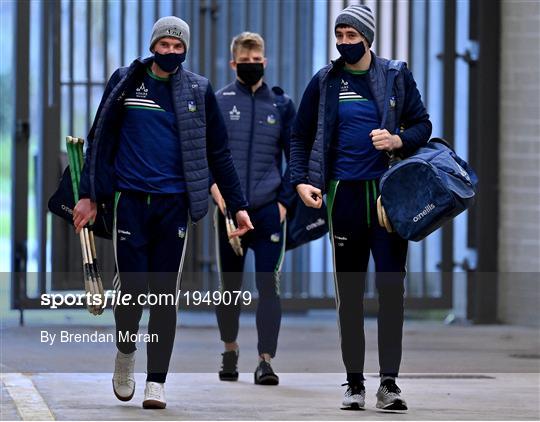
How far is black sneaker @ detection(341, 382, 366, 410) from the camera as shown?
810cm

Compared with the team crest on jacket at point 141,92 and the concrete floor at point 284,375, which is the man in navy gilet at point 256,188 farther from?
the team crest on jacket at point 141,92

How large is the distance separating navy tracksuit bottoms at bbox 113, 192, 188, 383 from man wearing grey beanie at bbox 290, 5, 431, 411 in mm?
667

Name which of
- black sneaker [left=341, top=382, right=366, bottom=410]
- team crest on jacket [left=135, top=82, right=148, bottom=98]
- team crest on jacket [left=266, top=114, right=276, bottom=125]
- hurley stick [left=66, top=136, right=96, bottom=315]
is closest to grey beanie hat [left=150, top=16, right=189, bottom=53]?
team crest on jacket [left=135, top=82, right=148, bottom=98]

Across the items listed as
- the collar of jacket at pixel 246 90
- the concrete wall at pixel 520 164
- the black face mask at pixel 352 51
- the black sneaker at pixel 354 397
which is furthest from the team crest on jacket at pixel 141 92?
the concrete wall at pixel 520 164

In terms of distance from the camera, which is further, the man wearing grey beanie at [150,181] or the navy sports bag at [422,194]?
the man wearing grey beanie at [150,181]

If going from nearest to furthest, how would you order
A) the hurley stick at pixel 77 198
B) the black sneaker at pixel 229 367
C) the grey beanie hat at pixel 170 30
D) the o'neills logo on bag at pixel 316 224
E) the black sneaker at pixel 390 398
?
1. the black sneaker at pixel 390 398
2. the grey beanie hat at pixel 170 30
3. the hurley stick at pixel 77 198
4. the black sneaker at pixel 229 367
5. the o'neills logo on bag at pixel 316 224

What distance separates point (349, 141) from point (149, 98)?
99cm

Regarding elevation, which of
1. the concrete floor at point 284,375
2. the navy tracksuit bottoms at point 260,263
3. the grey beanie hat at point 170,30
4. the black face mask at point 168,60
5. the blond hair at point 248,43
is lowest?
the concrete floor at point 284,375

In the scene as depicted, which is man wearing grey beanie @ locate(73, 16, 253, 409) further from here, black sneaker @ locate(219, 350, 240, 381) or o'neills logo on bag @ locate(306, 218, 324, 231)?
o'neills logo on bag @ locate(306, 218, 324, 231)

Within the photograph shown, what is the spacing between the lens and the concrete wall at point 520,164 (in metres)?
12.6

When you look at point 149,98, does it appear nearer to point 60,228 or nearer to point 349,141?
point 349,141

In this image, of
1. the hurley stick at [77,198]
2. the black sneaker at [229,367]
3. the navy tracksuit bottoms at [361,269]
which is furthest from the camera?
the black sneaker at [229,367]

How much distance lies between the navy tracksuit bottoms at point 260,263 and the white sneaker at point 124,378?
1.41 metres

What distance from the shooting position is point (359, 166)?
8172 millimetres
